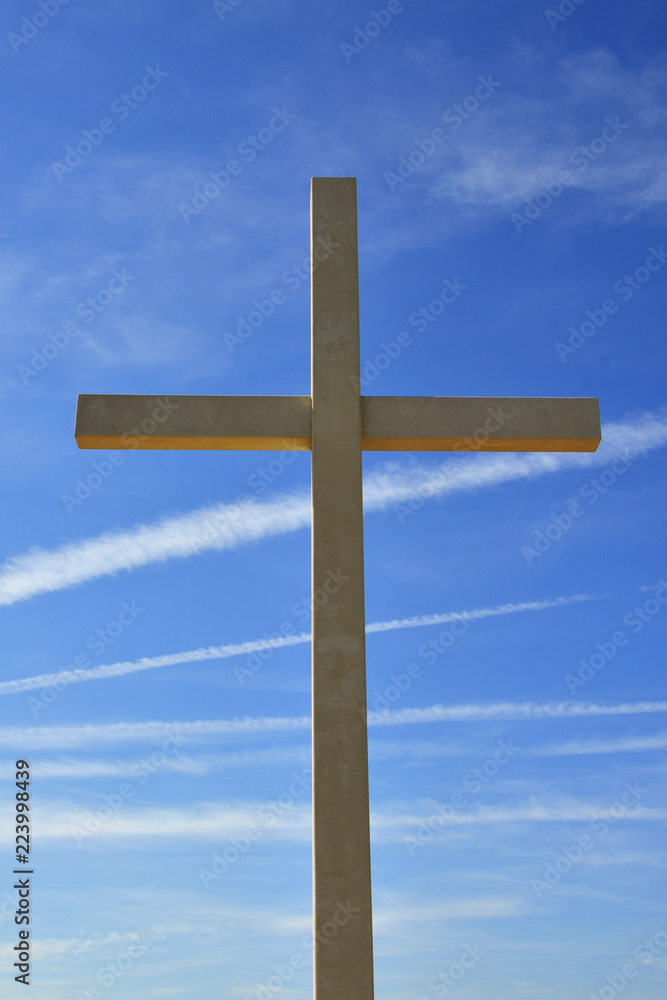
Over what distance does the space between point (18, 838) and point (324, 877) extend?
3238 millimetres

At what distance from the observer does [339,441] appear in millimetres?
7301

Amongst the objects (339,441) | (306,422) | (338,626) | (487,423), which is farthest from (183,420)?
(487,423)

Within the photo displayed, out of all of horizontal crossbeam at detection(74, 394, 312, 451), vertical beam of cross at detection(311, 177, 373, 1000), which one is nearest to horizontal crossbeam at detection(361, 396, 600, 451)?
vertical beam of cross at detection(311, 177, 373, 1000)

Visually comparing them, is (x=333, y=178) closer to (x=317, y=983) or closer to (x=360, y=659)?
(x=360, y=659)

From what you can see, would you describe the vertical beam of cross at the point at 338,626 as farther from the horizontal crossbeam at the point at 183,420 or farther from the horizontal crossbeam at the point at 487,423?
the horizontal crossbeam at the point at 487,423

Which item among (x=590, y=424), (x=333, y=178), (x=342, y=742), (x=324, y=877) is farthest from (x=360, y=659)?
(x=333, y=178)

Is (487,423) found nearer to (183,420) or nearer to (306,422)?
(306,422)

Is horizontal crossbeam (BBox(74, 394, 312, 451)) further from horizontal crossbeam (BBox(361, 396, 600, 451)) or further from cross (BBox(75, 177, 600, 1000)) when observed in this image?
horizontal crossbeam (BBox(361, 396, 600, 451))

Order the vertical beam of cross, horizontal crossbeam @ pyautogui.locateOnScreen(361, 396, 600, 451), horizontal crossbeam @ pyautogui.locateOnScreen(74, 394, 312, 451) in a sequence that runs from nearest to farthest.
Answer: the vertical beam of cross, horizontal crossbeam @ pyautogui.locateOnScreen(74, 394, 312, 451), horizontal crossbeam @ pyautogui.locateOnScreen(361, 396, 600, 451)

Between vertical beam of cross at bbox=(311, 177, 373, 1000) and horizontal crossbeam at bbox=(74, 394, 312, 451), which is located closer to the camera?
vertical beam of cross at bbox=(311, 177, 373, 1000)

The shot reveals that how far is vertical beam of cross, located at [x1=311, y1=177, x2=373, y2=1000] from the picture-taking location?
6328 millimetres

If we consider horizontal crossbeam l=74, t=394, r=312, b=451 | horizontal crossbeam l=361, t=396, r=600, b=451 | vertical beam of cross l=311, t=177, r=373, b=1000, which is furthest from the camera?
horizontal crossbeam l=361, t=396, r=600, b=451

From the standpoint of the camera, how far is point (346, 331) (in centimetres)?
744

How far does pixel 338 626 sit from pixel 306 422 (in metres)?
1.49
